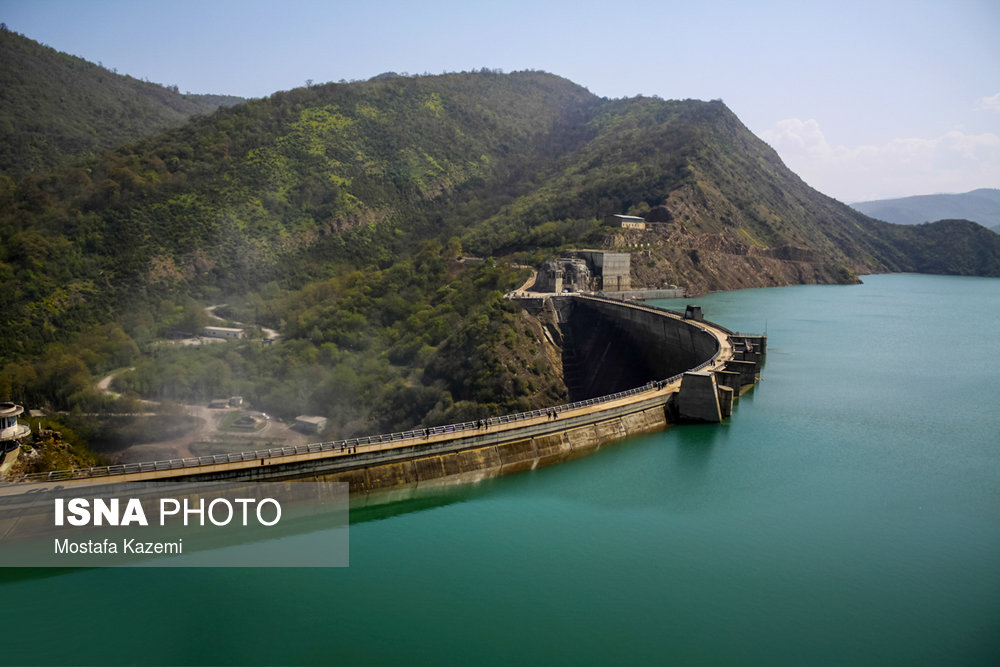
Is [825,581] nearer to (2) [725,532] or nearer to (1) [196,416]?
(2) [725,532]

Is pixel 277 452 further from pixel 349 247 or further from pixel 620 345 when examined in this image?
pixel 349 247

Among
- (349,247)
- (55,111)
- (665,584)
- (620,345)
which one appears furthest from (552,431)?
(55,111)

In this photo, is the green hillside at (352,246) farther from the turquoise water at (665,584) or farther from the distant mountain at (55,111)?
the turquoise water at (665,584)

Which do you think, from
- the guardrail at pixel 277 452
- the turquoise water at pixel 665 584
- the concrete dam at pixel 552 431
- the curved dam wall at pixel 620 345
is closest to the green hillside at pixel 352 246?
the curved dam wall at pixel 620 345

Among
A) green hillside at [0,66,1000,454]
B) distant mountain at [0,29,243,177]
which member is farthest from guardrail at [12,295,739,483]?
distant mountain at [0,29,243,177]

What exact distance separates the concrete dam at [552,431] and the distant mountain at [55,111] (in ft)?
354

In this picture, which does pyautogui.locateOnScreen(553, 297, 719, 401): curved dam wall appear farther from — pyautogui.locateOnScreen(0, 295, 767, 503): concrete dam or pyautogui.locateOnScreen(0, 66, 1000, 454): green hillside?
pyautogui.locateOnScreen(0, 66, 1000, 454): green hillside

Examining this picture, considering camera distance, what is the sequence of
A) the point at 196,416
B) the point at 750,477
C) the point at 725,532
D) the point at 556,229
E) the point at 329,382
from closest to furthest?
the point at 725,532, the point at 750,477, the point at 196,416, the point at 329,382, the point at 556,229

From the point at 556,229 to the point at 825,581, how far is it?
9252cm

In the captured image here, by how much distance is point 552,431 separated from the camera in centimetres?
4462

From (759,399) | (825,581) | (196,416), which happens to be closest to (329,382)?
(196,416)

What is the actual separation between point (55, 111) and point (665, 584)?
154 metres

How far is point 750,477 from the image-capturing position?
4244cm

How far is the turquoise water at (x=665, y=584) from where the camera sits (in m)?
25.5
